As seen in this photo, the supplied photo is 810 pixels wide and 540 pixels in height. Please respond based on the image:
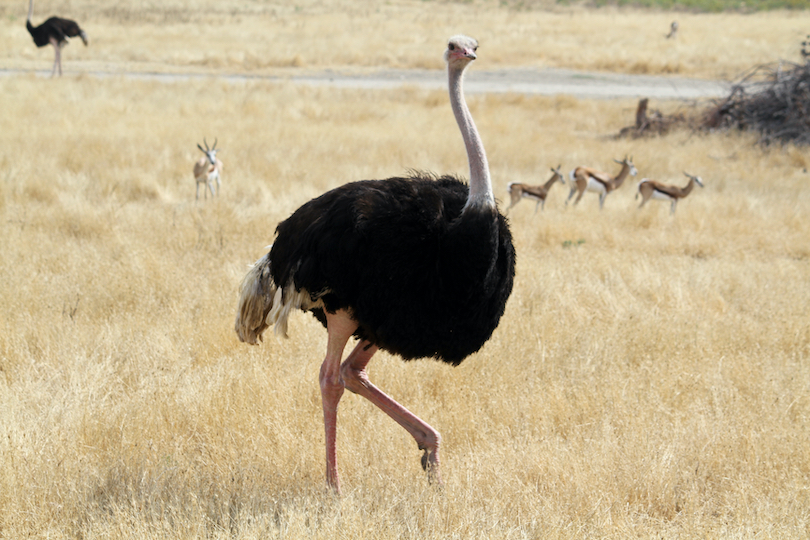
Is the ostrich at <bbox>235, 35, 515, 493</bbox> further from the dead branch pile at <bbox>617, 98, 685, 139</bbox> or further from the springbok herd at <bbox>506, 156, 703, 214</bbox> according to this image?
the dead branch pile at <bbox>617, 98, 685, 139</bbox>

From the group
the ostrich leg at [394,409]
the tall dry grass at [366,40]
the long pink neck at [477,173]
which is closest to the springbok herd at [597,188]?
the ostrich leg at [394,409]

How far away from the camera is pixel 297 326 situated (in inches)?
204

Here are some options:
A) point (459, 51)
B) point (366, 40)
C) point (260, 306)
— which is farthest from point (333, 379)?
point (366, 40)

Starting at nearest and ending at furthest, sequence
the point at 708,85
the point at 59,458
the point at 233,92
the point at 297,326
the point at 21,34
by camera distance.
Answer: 1. the point at 59,458
2. the point at 297,326
3. the point at 233,92
4. the point at 708,85
5. the point at 21,34

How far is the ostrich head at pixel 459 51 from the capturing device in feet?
10.3

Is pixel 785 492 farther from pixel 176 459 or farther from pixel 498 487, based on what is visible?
pixel 176 459

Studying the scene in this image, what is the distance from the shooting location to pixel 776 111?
44.8 feet

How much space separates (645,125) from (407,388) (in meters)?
11.8

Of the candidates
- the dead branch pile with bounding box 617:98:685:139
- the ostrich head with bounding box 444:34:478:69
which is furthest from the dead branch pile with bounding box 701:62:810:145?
the ostrich head with bounding box 444:34:478:69

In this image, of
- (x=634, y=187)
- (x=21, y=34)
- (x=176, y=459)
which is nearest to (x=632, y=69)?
(x=634, y=187)

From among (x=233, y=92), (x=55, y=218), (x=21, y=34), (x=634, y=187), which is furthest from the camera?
(x=21, y=34)

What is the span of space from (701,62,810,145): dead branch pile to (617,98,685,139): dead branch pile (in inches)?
26.5

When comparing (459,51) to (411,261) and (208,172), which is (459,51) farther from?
(208,172)

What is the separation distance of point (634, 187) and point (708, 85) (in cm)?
1519
